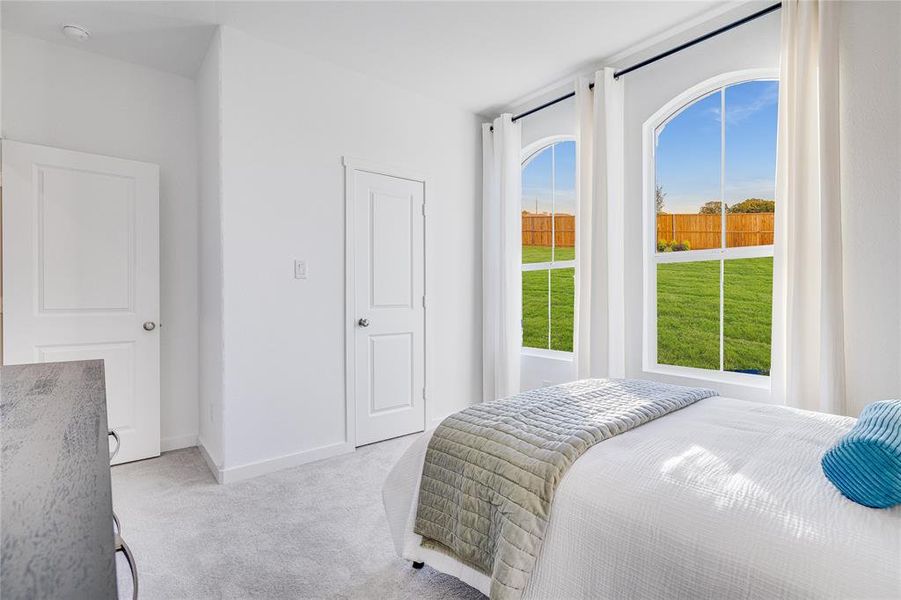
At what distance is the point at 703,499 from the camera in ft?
3.47

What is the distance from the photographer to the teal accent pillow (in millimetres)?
954

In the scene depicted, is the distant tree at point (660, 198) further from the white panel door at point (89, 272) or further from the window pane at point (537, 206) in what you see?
the white panel door at point (89, 272)

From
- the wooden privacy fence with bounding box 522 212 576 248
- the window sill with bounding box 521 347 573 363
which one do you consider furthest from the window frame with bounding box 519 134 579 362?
the wooden privacy fence with bounding box 522 212 576 248

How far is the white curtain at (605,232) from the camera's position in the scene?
3021 mm

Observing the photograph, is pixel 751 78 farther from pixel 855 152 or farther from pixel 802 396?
pixel 802 396

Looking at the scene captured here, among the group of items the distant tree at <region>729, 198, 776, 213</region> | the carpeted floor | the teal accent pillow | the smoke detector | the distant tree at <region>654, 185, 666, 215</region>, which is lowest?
the carpeted floor

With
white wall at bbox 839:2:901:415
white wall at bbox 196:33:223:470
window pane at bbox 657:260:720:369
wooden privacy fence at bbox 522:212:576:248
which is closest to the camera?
white wall at bbox 839:2:901:415

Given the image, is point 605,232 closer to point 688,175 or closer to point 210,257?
point 688,175

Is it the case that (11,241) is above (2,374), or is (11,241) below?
above

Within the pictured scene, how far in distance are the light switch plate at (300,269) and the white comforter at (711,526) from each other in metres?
2.08

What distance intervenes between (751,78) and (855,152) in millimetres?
759

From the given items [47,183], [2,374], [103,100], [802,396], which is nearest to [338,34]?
[103,100]

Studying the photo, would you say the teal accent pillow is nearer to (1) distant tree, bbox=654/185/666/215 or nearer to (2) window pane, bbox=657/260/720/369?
(1) distant tree, bbox=654/185/666/215

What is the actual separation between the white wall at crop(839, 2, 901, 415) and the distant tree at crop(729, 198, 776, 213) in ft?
1.83
